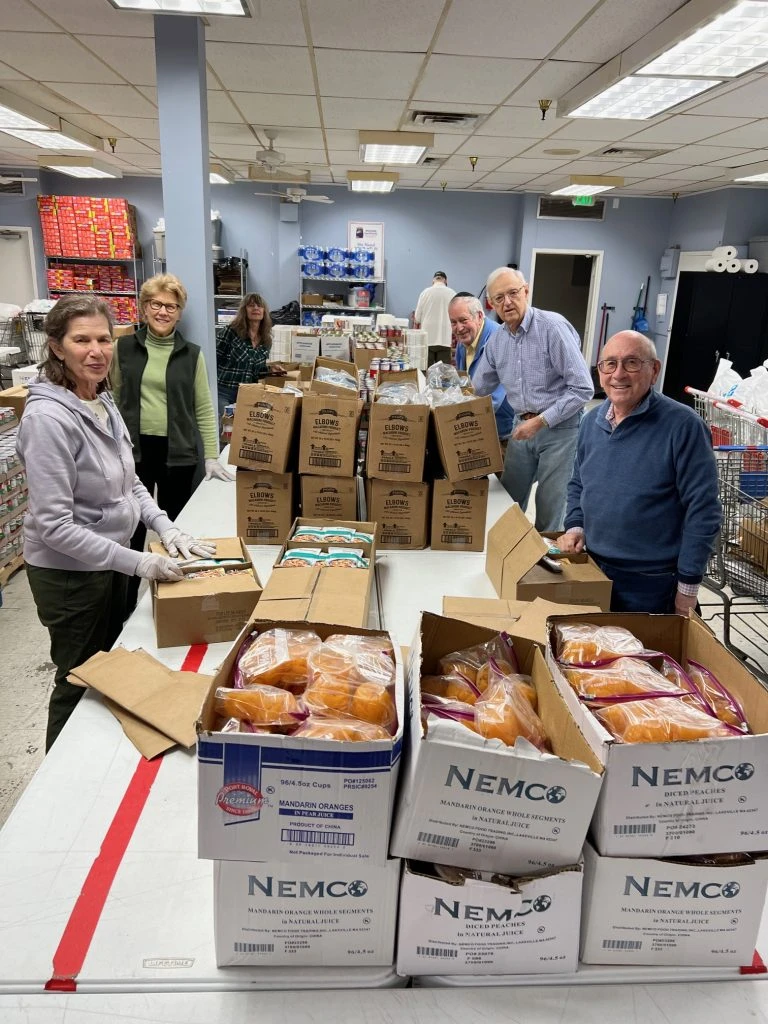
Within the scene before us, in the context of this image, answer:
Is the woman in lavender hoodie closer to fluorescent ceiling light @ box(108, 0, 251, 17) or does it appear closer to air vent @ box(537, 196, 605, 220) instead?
fluorescent ceiling light @ box(108, 0, 251, 17)

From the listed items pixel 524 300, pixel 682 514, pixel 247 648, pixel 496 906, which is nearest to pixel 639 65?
pixel 524 300

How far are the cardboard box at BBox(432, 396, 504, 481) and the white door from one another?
33.1 ft

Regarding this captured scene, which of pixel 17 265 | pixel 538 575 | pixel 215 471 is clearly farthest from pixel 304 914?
pixel 17 265

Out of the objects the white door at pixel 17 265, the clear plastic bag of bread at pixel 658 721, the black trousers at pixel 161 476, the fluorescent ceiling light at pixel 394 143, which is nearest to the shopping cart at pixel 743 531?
the clear plastic bag of bread at pixel 658 721

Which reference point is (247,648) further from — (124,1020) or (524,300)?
(524,300)

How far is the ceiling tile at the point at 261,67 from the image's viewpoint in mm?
4246

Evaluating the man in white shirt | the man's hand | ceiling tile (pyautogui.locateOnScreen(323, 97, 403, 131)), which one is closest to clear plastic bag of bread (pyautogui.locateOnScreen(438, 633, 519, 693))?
the man's hand

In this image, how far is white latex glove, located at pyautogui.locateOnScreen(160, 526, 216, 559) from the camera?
220cm

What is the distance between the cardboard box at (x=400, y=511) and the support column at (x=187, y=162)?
1735 mm

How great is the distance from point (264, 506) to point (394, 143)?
4.69 metres

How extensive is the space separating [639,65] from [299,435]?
2825 mm

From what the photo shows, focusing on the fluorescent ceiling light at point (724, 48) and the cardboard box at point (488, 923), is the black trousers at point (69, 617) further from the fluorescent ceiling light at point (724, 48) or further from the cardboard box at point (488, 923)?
the fluorescent ceiling light at point (724, 48)

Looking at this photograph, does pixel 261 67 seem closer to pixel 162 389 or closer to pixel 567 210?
pixel 162 389

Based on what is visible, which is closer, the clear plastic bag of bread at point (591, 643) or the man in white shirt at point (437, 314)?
the clear plastic bag of bread at point (591, 643)
